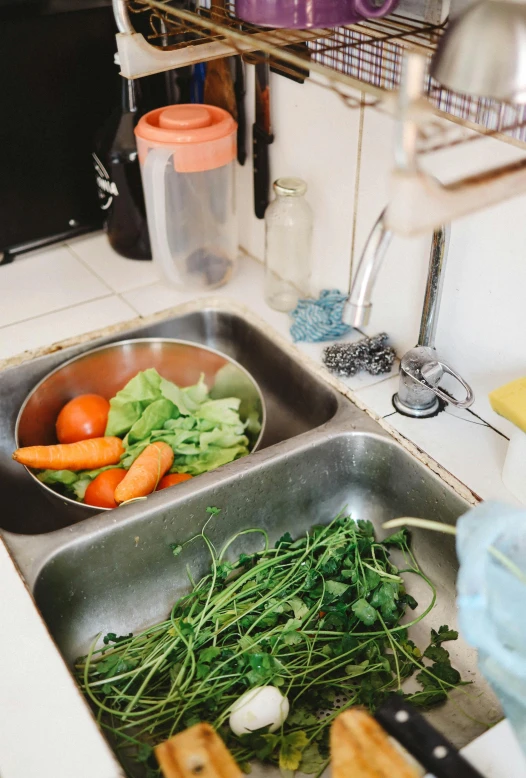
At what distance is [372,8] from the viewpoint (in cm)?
84

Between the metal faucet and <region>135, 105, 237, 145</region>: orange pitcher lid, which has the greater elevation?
<region>135, 105, 237, 145</region>: orange pitcher lid

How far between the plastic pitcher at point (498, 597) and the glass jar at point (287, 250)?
0.73 meters

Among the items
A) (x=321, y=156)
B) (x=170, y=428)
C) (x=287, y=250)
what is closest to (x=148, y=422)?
(x=170, y=428)

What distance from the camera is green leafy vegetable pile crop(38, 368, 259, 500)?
1.13 m

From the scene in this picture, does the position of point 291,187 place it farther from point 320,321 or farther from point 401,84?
point 401,84

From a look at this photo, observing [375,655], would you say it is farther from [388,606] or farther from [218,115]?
[218,115]

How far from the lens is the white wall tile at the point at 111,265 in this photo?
139 centimetres

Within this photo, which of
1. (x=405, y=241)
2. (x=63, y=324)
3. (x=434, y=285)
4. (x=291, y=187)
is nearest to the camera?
(x=434, y=285)

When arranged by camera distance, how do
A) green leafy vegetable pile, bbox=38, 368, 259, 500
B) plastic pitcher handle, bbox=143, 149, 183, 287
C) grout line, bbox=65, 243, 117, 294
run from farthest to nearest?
grout line, bbox=65, 243, 117, 294 < plastic pitcher handle, bbox=143, 149, 183, 287 < green leafy vegetable pile, bbox=38, 368, 259, 500

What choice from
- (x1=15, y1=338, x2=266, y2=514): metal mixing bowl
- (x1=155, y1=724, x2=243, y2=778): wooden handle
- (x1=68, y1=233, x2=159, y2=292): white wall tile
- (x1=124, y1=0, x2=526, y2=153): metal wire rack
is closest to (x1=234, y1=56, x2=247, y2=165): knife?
(x1=124, y1=0, x2=526, y2=153): metal wire rack

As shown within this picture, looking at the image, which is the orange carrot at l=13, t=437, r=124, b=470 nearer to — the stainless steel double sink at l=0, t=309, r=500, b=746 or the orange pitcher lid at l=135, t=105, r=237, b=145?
the stainless steel double sink at l=0, t=309, r=500, b=746

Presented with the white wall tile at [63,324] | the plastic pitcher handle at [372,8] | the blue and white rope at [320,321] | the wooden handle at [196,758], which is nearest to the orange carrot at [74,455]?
the white wall tile at [63,324]

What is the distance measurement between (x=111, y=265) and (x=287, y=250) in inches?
14.3

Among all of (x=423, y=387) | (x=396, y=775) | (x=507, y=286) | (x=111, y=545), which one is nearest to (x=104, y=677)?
(x=111, y=545)
